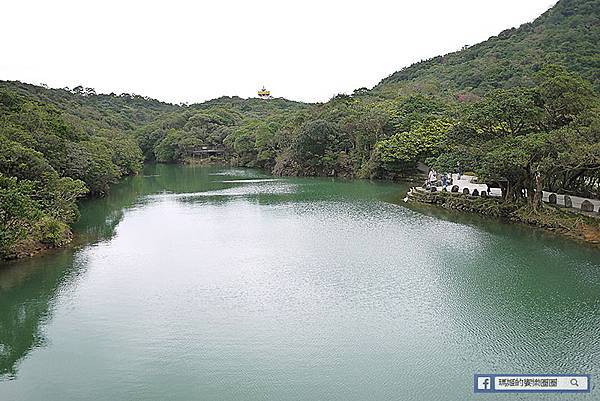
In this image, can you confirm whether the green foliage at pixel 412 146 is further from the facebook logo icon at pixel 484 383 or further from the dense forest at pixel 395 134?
the facebook logo icon at pixel 484 383

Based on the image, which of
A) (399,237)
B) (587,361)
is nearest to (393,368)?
(587,361)

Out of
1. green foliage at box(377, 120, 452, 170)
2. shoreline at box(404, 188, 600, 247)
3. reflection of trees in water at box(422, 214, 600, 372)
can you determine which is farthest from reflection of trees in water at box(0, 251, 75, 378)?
green foliage at box(377, 120, 452, 170)

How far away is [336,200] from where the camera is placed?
28.8 meters

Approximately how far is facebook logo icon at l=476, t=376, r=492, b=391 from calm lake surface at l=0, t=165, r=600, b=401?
20cm

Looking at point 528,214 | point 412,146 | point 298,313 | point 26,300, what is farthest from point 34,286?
point 412,146

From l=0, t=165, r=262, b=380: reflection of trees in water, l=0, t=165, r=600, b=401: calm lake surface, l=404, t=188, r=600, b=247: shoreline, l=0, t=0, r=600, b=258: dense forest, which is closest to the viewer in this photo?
l=0, t=165, r=600, b=401: calm lake surface

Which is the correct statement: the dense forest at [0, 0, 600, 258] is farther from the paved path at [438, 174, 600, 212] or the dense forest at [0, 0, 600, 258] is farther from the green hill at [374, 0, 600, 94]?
the paved path at [438, 174, 600, 212]

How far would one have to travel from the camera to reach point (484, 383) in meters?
8.22

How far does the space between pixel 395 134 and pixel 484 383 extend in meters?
31.2

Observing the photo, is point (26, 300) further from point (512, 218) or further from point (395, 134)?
point (395, 134)

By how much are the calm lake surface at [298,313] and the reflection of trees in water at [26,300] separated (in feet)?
0.17

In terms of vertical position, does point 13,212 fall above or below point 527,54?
below

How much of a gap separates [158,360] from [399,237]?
11284mm

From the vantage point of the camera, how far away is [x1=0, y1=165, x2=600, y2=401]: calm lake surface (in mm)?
8438
